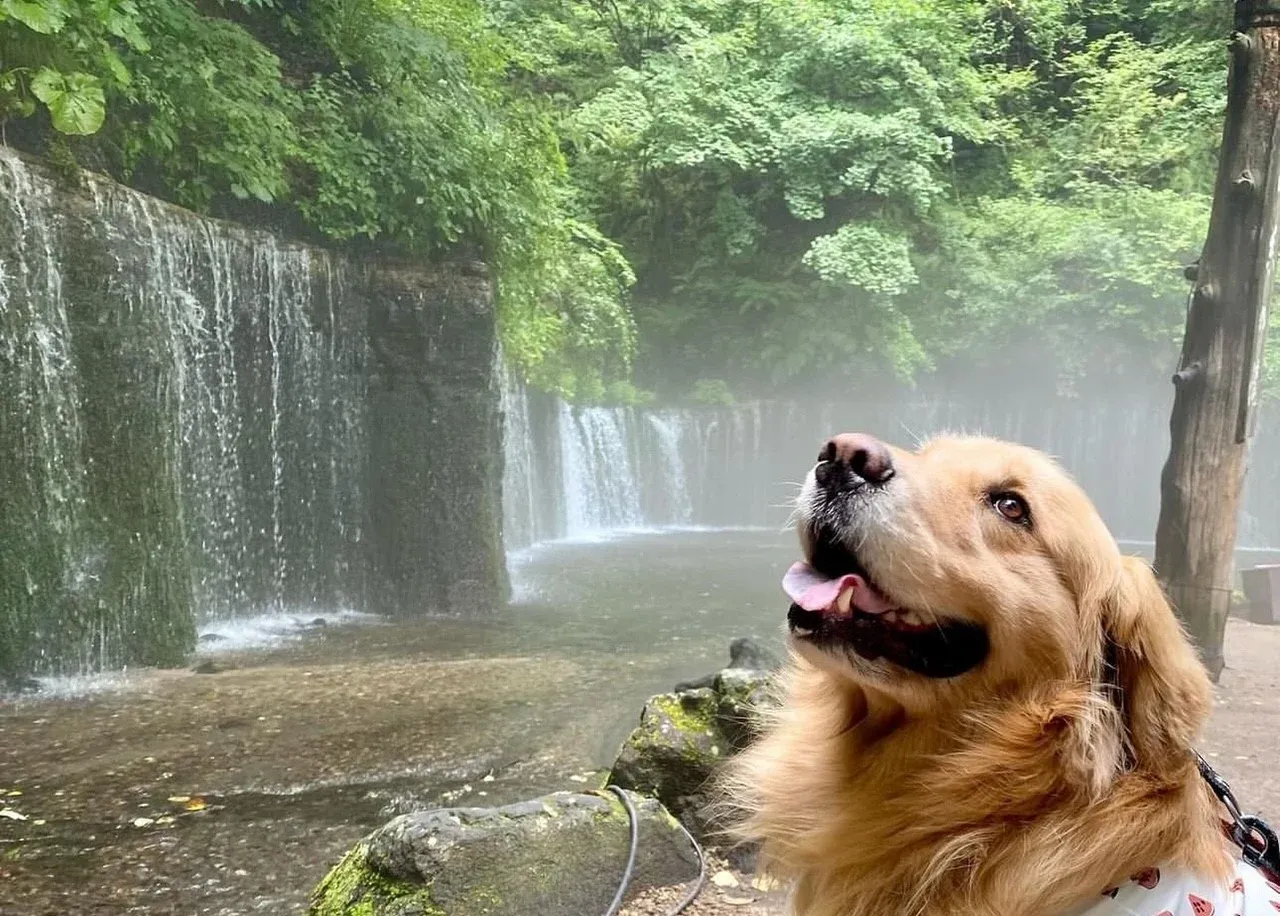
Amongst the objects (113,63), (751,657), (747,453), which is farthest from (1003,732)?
(747,453)

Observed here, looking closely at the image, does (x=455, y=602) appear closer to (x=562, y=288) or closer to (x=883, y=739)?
(x=562, y=288)

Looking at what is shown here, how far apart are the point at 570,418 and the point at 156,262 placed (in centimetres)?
762

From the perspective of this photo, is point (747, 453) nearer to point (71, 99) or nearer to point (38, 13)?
point (71, 99)

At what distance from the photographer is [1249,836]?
4.31 ft

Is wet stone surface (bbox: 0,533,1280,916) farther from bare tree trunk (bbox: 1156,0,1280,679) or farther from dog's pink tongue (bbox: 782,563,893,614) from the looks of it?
dog's pink tongue (bbox: 782,563,893,614)

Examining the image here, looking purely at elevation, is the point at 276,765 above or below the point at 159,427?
below

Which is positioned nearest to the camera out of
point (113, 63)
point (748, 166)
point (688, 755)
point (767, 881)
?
point (767, 881)

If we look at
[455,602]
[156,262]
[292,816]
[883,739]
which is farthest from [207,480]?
[883,739]

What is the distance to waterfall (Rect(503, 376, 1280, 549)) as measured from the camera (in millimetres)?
13047

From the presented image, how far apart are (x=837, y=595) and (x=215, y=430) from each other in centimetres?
682

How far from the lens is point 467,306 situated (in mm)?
8312

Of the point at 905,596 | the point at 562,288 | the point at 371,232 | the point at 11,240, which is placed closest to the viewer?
the point at 905,596

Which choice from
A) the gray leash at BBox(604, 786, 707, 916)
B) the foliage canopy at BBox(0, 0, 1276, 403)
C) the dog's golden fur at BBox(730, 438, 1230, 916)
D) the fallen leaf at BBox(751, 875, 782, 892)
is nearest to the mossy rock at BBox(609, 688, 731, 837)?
the gray leash at BBox(604, 786, 707, 916)

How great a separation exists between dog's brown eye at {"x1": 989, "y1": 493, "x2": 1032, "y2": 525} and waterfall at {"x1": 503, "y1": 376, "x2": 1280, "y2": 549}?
411 inches
